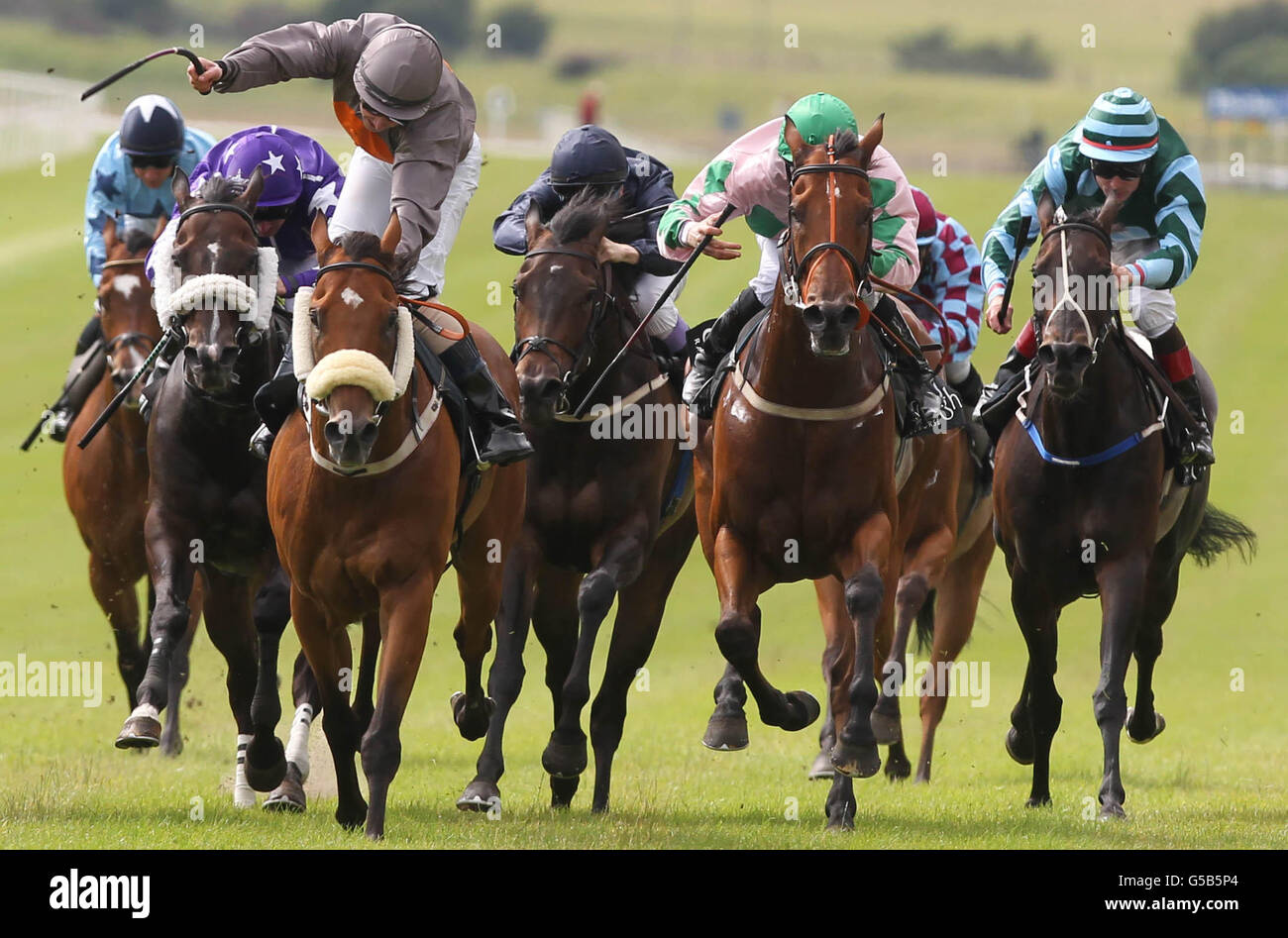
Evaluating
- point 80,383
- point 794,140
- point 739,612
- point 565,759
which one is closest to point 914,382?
point 739,612

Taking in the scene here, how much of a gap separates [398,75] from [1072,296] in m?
2.69

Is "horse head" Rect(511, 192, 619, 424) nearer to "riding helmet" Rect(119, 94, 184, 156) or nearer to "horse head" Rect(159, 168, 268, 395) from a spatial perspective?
"horse head" Rect(159, 168, 268, 395)

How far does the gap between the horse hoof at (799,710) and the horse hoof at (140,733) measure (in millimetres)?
2465

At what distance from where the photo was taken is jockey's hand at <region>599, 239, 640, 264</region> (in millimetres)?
8570

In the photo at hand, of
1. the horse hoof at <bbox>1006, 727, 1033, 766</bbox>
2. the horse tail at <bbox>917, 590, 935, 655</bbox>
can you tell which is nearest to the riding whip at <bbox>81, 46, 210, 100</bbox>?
the horse hoof at <bbox>1006, 727, 1033, 766</bbox>

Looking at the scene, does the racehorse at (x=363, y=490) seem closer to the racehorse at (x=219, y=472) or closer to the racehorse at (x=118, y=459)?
the racehorse at (x=219, y=472)

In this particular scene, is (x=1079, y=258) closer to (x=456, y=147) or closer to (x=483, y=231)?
(x=456, y=147)

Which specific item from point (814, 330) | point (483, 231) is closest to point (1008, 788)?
point (814, 330)

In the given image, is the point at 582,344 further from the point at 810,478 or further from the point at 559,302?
the point at 810,478

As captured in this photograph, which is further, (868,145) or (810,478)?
(810,478)

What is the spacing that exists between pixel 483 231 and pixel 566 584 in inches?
1062

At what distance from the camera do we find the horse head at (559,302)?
816 cm

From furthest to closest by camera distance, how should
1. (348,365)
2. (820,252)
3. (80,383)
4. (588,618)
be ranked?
(80,383) → (588,618) → (820,252) → (348,365)

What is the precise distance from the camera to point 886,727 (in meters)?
8.41
